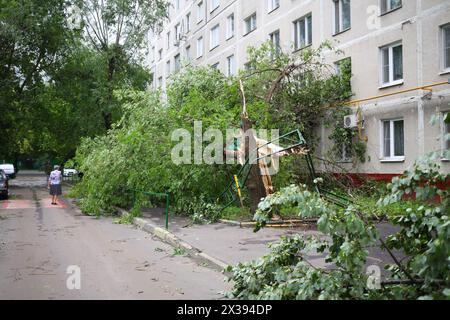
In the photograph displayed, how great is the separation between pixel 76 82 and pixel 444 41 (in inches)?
882

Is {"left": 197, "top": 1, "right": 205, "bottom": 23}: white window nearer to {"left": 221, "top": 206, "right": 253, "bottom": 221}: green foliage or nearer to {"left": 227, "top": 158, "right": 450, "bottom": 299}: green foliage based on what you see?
{"left": 221, "top": 206, "right": 253, "bottom": 221}: green foliage

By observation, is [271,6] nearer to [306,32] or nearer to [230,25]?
[306,32]

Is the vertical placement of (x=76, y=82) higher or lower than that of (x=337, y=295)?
higher

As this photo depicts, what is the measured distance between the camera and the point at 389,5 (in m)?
16.3

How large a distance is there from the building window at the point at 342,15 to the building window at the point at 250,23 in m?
6.75

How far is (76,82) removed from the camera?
2923cm

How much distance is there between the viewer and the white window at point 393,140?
Result: 1574cm

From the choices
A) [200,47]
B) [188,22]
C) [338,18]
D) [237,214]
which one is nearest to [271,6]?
[338,18]

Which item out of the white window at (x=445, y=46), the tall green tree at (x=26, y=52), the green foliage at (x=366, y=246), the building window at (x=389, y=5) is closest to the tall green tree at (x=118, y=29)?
the tall green tree at (x=26, y=52)

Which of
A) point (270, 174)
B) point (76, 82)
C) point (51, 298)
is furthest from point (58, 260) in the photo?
point (76, 82)

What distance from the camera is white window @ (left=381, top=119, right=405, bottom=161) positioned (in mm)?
15738

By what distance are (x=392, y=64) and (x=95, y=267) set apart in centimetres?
1310

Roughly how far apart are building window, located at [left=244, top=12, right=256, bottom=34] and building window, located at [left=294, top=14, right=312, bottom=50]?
413 centimetres
